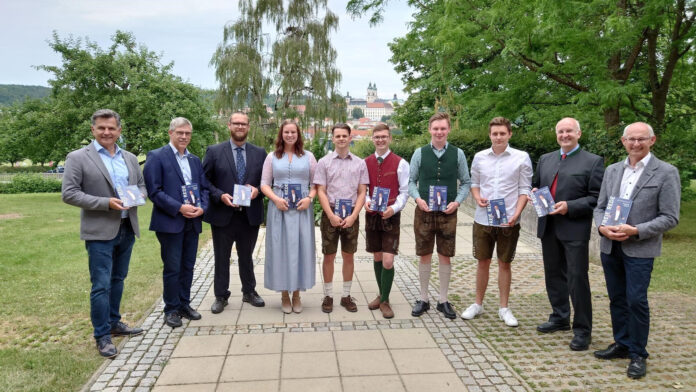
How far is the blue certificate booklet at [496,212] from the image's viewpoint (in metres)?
4.47

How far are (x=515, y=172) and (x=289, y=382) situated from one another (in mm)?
2775

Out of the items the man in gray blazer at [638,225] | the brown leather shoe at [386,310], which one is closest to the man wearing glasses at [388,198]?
the brown leather shoe at [386,310]

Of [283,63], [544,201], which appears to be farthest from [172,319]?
[283,63]

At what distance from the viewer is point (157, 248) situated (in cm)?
914

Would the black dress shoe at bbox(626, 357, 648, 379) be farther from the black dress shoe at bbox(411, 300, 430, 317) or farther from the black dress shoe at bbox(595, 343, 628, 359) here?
the black dress shoe at bbox(411, 300, 430, 317)

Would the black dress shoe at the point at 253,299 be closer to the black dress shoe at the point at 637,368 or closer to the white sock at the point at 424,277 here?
the white sock at the point at 424,277

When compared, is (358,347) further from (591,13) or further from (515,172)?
(591,13)

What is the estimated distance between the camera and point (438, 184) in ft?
15.6

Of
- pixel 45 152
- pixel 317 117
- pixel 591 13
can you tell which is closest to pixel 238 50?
pixel 317 117

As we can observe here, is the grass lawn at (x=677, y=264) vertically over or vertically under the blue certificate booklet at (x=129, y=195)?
under

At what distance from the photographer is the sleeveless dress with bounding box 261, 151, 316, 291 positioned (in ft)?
15.9

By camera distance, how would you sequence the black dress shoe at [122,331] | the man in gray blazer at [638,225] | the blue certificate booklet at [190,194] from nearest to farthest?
the man in gray blazer at [638,225] < the black dress shoe at [122,331] < the blue certificate booklet at [190,194]

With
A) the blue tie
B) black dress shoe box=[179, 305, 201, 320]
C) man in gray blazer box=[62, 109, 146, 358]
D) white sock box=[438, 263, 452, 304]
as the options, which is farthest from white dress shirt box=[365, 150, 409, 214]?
man in gray blazer box=[62, 109, 146, 358]

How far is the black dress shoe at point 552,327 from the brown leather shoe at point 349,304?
1853mm
